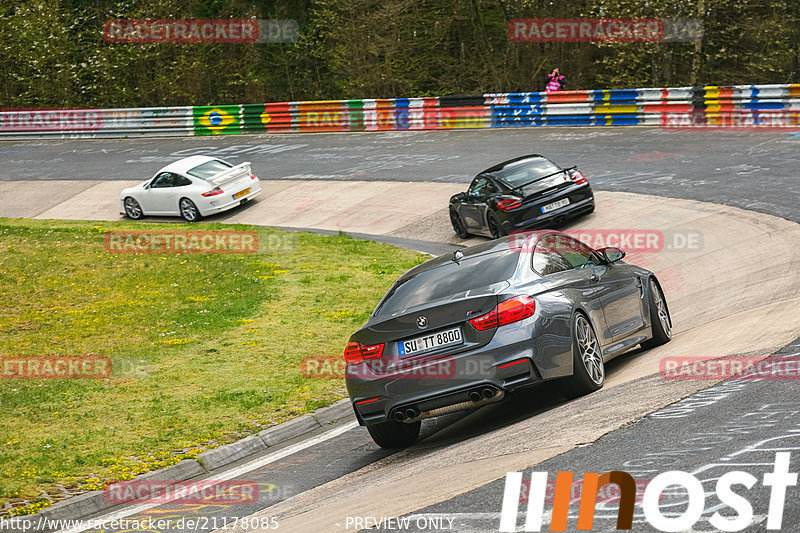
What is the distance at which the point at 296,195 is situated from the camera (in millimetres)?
28234

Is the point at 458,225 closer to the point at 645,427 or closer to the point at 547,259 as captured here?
the point at 547,259

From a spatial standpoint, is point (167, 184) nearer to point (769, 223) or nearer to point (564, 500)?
point (769, 223)

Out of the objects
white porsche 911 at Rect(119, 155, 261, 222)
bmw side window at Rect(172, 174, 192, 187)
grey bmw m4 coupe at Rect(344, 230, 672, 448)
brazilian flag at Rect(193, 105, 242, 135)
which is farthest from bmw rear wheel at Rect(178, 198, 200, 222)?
grey bmw m4 coupe at Rect(344, 230, 672, 448)

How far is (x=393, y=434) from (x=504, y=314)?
1.50 metres

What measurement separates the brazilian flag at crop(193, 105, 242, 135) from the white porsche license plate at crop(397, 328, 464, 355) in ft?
111

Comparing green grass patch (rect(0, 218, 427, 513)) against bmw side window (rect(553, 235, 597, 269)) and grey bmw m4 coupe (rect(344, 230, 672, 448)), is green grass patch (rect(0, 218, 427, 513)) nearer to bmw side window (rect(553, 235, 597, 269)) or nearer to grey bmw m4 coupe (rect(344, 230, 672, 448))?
grey bmw m4 coupe (rect(344, 230, 672, 448))

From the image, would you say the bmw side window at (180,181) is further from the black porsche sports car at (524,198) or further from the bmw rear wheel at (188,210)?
the black porsche sports car at (524,198)

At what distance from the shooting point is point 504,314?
318 inches

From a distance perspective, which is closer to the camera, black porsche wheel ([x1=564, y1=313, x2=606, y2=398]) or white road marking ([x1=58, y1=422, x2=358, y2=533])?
white road marking ([x1=58, y1=422, x2=358, y2=533])

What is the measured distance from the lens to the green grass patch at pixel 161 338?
9.27 meters

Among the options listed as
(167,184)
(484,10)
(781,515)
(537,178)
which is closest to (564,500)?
(781,515)

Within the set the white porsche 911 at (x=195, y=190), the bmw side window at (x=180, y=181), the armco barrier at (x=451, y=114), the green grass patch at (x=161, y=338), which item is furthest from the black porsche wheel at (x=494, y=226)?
the armco barrier at (x=451, y=114)

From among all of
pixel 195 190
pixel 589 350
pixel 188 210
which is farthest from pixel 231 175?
pixel 589 350

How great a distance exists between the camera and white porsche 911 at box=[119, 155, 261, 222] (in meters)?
26.6
